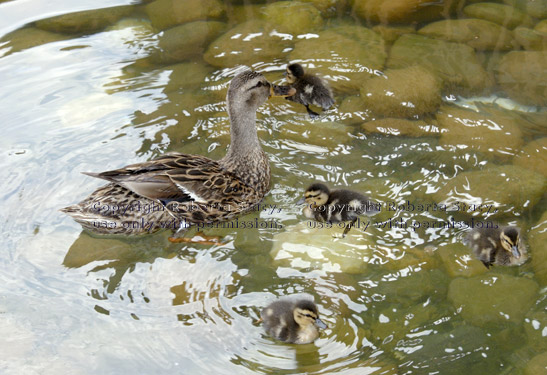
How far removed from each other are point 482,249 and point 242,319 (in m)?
1.32

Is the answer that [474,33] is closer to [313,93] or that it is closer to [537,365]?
[313,93]

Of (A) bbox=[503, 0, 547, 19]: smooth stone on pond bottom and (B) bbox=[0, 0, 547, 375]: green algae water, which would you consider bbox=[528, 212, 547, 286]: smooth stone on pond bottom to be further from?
(A) bbox=[503, 0, 547, 19]: smooth stone on pond bottom

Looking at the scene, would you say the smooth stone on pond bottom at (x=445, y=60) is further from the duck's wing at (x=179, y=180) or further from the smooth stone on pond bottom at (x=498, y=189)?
the duck's wing at (x=179, y=180)

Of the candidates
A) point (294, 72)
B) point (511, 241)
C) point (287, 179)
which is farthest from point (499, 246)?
point (294, 72)

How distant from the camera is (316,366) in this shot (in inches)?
118

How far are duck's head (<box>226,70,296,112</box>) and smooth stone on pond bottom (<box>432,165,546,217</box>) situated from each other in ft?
4.21

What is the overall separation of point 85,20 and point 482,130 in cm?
368

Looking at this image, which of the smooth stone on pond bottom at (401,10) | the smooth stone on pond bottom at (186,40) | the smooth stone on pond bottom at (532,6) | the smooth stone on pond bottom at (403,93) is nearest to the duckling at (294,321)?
the smooth stone on pond bottom at (403,93)

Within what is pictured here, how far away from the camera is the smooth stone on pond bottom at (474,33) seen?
5.40 meters

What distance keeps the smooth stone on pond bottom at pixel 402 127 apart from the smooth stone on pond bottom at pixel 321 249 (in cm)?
97

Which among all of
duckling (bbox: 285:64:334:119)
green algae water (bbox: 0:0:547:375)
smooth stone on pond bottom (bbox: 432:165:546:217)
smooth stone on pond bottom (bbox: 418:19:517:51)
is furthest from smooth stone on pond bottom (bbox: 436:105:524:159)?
smooth stone on pond bottom (bbox: 418:19:517:51)

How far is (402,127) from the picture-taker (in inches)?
177

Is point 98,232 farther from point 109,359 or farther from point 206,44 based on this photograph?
point 206,44

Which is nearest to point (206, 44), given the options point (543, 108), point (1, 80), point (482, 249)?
point (1, 80)
